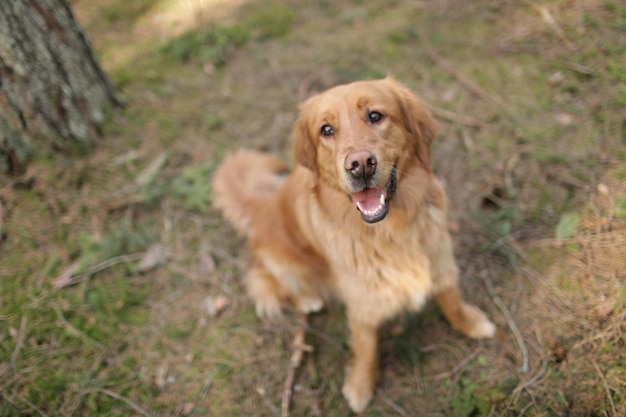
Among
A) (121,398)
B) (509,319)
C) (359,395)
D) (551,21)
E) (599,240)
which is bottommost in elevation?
(359,395)

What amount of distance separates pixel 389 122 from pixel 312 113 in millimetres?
492

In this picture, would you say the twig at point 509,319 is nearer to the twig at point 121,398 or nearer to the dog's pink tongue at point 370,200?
the dog's pink tongue at point 370,200

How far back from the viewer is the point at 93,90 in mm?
3779

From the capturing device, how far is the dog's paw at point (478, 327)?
2758mm

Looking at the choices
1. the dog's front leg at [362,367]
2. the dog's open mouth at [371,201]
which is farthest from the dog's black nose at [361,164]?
the dog's front leg at [362,367]

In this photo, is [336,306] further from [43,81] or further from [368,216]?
[43,81]

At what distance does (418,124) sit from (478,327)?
1464 mm

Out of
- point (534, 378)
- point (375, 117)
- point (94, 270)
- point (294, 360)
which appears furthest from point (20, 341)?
point (534, 378)

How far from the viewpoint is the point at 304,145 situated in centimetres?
257

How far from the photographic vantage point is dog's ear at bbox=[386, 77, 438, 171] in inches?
95.5

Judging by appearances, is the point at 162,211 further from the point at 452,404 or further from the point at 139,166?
the point at 452,404

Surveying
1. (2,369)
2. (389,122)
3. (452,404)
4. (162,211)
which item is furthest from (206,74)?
(452,404)

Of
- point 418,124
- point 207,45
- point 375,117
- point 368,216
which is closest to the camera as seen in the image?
point 368,216

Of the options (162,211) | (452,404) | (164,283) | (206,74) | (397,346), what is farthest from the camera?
(206,74)
